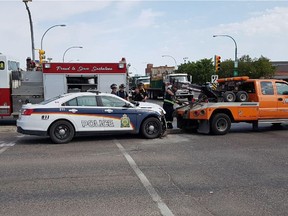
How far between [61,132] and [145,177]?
15.0ft

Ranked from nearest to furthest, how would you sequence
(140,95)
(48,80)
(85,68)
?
(140,95) < (48,80) < (85,68)

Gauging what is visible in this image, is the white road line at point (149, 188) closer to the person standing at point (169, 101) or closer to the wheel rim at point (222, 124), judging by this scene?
the wheel rim at point (222, 124)

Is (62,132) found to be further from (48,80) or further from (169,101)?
(48,80)

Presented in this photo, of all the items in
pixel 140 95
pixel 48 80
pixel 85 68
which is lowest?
pixel 140 95

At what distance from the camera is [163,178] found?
640 cm

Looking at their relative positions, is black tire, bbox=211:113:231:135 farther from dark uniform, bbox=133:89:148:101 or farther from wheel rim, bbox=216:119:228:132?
dark uniform, bbox=133:89:148:101

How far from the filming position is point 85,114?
1042 cm

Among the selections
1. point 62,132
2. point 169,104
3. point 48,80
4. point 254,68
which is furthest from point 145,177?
point 254,68

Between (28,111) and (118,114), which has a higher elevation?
(28,111)

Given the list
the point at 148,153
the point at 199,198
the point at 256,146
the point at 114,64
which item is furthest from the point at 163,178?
the point at 114,64

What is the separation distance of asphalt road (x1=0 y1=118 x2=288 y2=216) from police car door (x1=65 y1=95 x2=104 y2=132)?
496 mm

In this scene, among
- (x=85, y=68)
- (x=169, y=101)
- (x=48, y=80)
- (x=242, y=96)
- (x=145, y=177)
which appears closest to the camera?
(x=145, y=177)

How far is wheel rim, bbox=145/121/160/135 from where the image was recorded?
36.4ft

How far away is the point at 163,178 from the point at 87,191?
1468 mm
